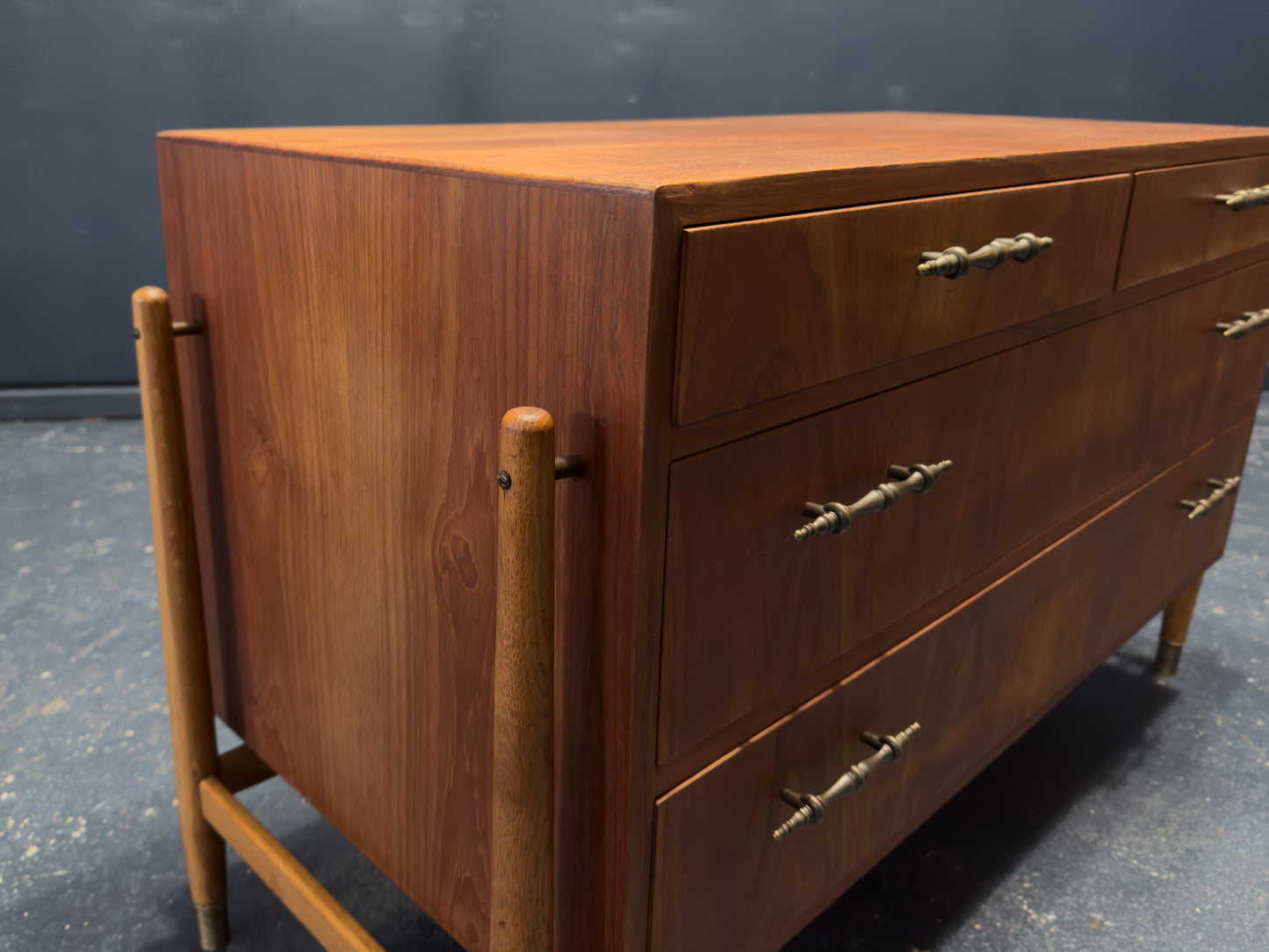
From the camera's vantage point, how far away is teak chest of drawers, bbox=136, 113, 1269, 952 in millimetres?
649

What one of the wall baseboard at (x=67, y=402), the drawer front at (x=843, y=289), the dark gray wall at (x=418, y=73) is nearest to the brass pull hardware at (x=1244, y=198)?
the drawer front at (x=843, y=289)

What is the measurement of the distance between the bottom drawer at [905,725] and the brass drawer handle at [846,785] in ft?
0.03

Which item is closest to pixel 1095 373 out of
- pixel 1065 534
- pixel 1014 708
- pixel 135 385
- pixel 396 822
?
pixel 1065 534

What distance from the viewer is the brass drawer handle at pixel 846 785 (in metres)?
0.84

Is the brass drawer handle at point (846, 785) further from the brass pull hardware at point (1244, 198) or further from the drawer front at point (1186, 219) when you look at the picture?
the brass pull hardware at point (1244, 198)

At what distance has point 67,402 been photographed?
2836 mm

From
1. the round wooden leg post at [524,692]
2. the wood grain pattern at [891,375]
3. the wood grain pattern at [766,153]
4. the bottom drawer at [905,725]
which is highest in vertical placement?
the wood grain pattern at [766,153]

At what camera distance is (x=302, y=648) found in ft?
3.27

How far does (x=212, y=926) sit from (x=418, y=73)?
2180 millimetres

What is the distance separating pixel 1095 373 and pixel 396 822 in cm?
82

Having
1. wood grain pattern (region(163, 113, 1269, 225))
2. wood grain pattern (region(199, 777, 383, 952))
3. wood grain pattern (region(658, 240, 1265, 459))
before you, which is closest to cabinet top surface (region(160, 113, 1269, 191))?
wood grain pattern (region(163, 113, 1269, 225))

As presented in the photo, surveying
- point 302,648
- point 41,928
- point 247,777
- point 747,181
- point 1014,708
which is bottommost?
point 41,928

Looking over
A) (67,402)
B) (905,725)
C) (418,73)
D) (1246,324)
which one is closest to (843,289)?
(905,725)

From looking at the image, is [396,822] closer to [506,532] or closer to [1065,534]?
[506,532]
